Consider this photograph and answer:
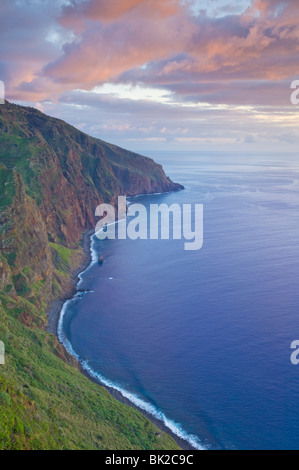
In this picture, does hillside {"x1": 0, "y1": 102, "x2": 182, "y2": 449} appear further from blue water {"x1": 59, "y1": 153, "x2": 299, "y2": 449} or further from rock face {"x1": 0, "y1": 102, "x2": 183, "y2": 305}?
blue water {"x1": 59, "y1": 153, "x2": 299, "y2": 449}

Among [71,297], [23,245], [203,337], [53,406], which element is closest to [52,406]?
[53,406]

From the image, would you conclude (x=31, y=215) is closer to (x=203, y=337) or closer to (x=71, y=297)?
(x=71, y=297)

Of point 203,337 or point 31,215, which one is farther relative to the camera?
point 31,215

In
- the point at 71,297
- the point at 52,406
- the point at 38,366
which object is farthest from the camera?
the point at 71,297

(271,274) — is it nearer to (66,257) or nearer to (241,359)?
(241,359)

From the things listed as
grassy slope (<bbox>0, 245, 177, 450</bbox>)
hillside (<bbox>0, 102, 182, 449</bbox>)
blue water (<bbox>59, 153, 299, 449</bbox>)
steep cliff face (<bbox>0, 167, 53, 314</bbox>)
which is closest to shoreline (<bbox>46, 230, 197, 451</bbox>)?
blue water (<bbox>59, 153, 299, 449</bbox>)
